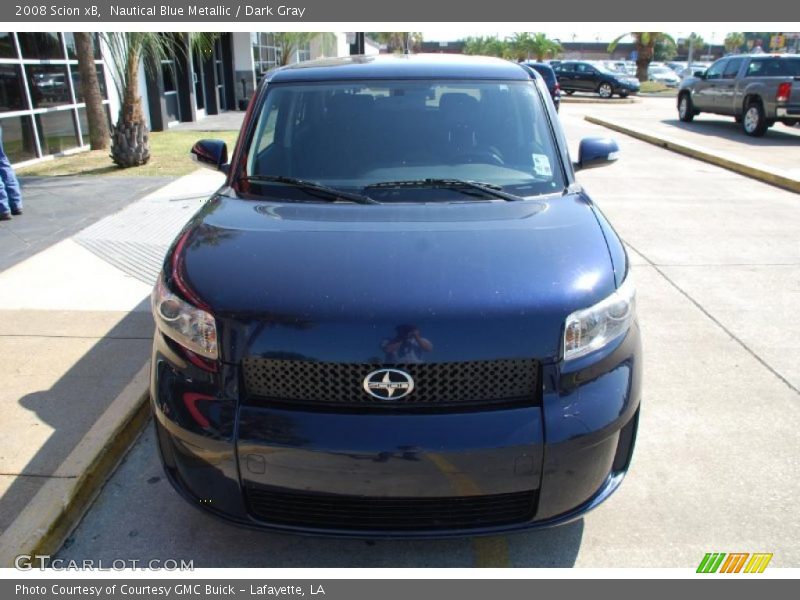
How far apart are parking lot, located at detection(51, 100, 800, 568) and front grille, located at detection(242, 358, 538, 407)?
64 cm

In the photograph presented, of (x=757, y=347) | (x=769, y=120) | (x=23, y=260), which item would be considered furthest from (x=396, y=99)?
(x=769, y=120)

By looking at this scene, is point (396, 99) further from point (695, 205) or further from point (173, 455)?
point (695, 205)

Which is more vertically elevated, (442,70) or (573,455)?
(442,70)

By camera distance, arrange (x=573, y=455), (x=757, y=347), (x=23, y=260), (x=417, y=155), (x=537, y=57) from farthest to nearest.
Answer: (x=537, y=57) < (x=23, y=260) < (x=757, y=347) < (x=417, y=155) < (x=573, y=455)

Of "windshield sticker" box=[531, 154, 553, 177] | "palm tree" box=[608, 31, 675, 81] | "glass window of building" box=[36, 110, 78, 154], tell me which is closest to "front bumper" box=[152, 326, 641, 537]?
"windshield sticker" box=[531, 154, 553, 177]

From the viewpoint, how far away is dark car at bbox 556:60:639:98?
32094 mm

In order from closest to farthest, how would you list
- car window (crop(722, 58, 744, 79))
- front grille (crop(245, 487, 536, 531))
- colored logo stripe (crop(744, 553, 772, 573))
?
front grille (crop(245, 487, 536, 531)) < colored logo stripe (crop(744, 553, 772, 573)) < car window (crop(722, 58, 744, 79))

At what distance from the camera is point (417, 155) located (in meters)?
3.57

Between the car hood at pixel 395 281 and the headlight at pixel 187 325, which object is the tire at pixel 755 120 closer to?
the car hood at pixel 395 281

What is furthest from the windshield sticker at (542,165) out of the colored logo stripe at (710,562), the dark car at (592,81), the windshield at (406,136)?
the dark car at (592,81)

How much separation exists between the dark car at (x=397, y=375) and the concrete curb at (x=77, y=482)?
66 cm

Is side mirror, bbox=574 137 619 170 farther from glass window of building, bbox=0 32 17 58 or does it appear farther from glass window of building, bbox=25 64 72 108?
glass window of building, bbox=25 64 72 108

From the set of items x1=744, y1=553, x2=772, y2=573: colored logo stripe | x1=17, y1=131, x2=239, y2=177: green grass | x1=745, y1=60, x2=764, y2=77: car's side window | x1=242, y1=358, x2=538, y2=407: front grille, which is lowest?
x1=17, y1=131, x2=239, y2=177: green grass
